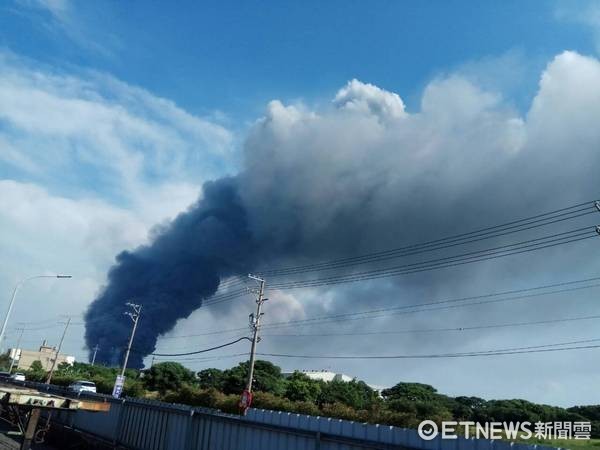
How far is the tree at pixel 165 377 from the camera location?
2918 inches

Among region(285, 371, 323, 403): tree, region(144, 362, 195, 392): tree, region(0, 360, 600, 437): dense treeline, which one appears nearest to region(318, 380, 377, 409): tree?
region(0, 360, 600, 437): dense treeline

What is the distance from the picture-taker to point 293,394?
Answer: 74188 mm

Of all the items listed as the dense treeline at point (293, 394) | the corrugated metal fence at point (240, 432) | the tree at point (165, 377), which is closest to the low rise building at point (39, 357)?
the dense treeline at point (293, 394)

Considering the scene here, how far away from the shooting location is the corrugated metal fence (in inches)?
372

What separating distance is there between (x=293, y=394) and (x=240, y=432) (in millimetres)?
65374

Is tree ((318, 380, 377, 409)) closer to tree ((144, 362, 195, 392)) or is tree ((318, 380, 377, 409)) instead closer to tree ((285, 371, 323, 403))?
tree ((285, 371, 323, 403))

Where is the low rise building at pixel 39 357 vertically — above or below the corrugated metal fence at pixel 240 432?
above

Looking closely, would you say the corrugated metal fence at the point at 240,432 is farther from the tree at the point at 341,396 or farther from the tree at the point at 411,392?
the tree at the point at 411,392

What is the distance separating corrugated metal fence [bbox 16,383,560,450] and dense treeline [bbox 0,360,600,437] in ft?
62.9

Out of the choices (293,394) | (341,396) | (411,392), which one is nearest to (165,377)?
(293,394)

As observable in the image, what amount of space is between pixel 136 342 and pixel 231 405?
7584cm

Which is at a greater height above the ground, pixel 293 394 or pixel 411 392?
pixel 411 392

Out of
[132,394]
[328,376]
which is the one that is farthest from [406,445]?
[328,376]

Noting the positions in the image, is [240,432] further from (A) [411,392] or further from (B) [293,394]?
(A) [411,392]
